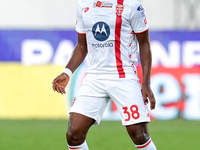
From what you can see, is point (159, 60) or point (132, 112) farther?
point (159, 60)

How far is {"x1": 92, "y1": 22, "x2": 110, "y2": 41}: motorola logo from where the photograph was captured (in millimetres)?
4656

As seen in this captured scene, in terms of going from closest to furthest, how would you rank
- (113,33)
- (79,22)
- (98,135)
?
(113,33)
(79,22)
(98,135)

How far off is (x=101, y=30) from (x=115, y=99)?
65 centimetres

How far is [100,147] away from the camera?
7512 mm

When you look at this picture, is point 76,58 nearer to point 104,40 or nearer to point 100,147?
point 104,40

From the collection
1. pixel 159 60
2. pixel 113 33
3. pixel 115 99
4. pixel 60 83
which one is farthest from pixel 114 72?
pixel 159 60

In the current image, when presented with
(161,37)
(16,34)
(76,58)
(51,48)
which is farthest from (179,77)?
(76,58)

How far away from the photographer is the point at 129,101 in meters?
4.63

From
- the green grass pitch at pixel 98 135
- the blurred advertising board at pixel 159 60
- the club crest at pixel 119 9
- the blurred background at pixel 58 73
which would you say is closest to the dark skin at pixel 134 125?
the club crest at pixel 119 9

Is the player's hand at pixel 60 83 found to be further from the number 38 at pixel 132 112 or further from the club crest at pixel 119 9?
the club crest at pixel 119 9

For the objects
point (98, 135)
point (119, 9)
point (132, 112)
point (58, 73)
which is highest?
point (119, 9)

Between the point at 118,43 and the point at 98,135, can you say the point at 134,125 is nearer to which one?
the point at 118,43

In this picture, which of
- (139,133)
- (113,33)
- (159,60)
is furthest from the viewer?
(159,60)

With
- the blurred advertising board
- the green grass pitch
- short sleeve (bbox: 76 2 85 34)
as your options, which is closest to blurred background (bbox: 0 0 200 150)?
the blurred advertising board
